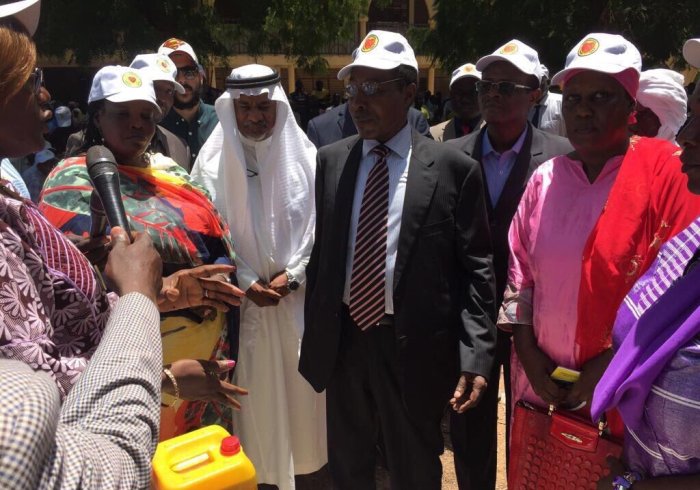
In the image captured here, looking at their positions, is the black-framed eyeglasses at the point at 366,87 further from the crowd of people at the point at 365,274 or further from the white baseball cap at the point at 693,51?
the white baseball cap at the point at 693,51

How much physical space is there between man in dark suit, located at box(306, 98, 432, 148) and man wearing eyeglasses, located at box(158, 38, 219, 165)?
2.54 feet

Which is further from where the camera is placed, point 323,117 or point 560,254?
point 323,117

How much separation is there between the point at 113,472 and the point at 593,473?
5.37ft

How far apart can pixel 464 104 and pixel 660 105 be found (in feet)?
5.99

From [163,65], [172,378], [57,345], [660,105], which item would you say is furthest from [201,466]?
[660,105]

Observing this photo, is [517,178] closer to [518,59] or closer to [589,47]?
[518,59]

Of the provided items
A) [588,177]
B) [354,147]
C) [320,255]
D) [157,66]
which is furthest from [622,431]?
[157,66]

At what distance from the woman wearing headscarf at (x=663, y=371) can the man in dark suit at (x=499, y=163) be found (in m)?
1.14

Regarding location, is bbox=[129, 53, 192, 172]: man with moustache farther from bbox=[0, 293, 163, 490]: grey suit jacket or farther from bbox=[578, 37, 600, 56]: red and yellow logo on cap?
bbox=[0, 293, 163, 490]: grey suit jacket

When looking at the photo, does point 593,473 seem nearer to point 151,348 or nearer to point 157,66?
point 151,348

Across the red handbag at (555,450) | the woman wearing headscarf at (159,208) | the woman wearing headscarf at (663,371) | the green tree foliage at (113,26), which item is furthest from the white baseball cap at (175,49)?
the green tree foliage at (113,26)

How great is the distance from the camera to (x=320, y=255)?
259cm

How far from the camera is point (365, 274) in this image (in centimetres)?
243

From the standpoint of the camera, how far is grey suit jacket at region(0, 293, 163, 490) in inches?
27.2
